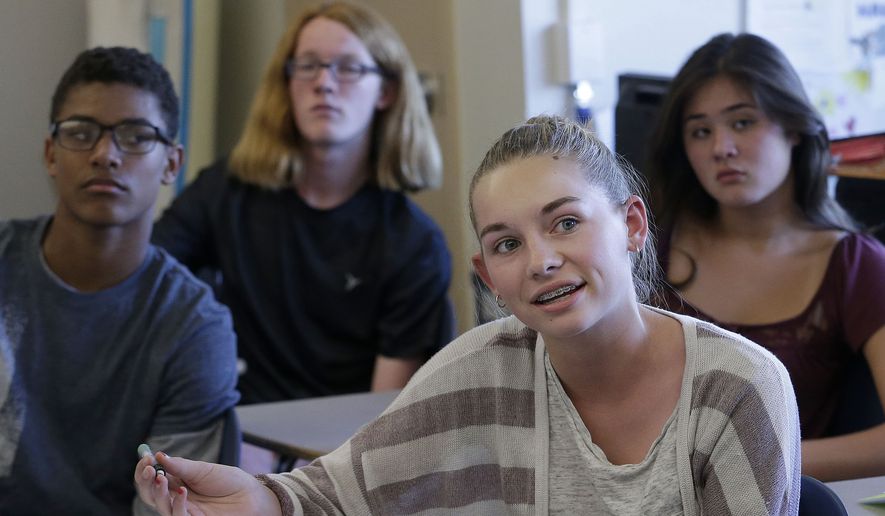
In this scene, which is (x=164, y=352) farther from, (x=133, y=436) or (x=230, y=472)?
(x=230, y=472)

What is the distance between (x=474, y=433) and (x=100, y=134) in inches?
33.1

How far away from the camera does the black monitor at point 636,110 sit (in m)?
2.65

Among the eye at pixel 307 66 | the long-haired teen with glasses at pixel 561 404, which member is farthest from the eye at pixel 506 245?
the eye at pixel 307 66

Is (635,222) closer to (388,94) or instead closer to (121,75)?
(121,75)

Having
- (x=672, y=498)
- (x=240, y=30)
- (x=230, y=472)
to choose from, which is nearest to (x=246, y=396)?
(x=230, y=472)

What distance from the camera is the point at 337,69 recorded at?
285 centimetres

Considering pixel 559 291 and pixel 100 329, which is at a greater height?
pixel 559 291

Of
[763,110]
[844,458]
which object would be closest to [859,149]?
[763,110]

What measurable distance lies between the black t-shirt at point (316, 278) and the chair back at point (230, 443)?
2.75 feet

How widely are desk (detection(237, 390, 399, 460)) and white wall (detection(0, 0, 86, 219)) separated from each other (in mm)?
1753

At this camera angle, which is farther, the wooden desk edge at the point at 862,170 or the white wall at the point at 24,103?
the white wall at the point at 24,103

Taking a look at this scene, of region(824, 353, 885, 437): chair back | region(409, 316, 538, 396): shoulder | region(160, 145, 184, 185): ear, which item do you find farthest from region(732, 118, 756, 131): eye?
region(160, 145, 184, 185): ear

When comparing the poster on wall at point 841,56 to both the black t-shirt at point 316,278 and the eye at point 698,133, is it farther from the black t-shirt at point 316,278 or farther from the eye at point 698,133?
the black t-shirt at point 316,278

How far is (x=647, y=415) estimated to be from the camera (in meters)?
1.41
